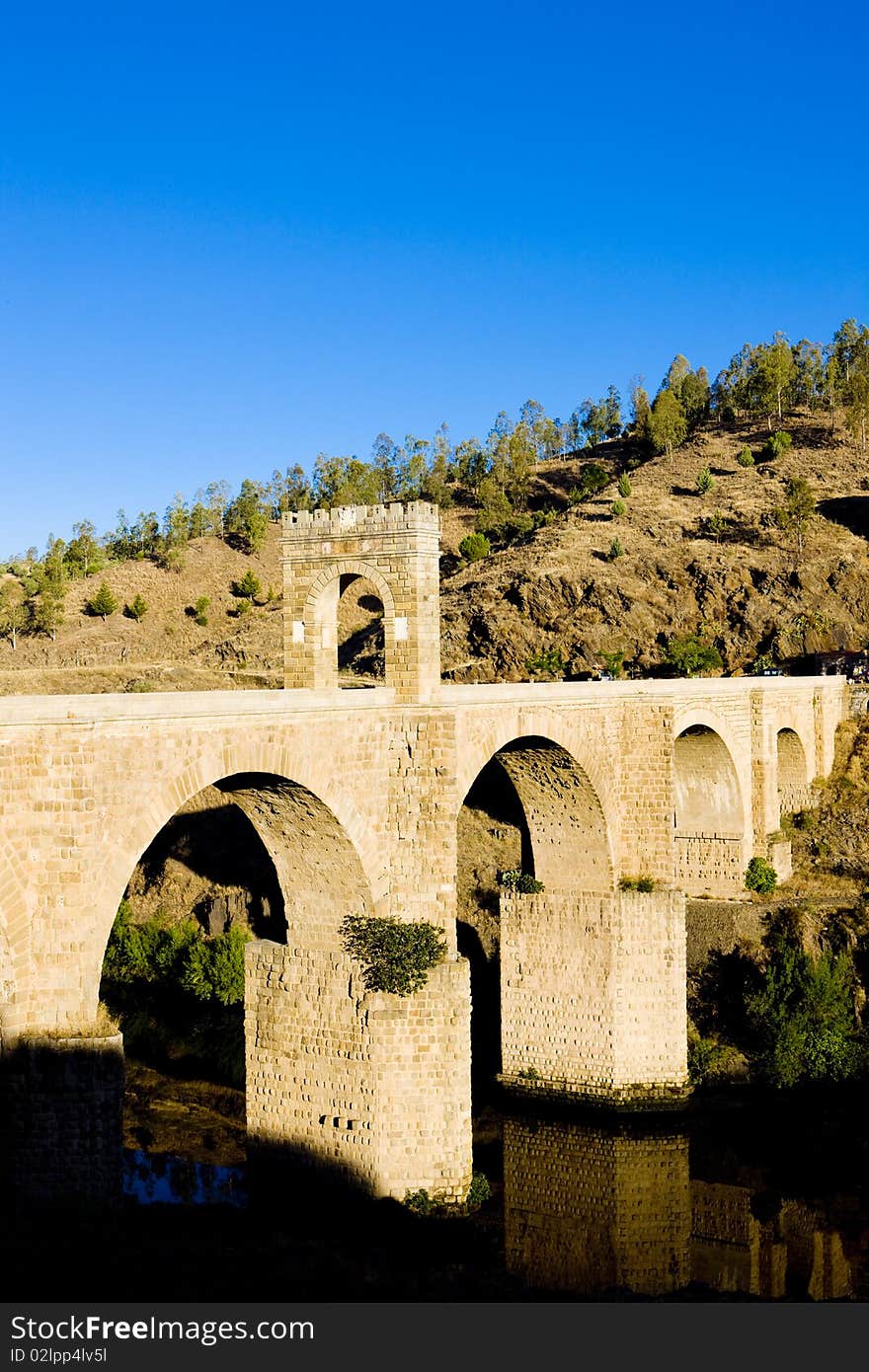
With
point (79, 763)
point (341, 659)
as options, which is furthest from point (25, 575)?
point (79, 763)

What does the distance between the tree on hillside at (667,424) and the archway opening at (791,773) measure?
4047 centimetres

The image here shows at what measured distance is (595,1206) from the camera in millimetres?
25828

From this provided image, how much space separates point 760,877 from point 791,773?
5.99 meters

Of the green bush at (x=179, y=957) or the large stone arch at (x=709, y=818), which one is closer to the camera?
the green bush at (x=179, y=957)

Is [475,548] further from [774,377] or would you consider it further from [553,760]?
[553,760]

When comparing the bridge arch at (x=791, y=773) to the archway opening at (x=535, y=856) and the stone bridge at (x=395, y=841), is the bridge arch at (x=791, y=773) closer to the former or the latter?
the stone bridge at (x=395, y=841)

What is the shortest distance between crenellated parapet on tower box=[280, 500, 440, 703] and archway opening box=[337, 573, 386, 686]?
1776 cm

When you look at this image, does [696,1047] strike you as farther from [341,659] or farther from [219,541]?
[219,541]

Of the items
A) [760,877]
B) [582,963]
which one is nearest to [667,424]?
[760,877]

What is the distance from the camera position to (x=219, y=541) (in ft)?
266

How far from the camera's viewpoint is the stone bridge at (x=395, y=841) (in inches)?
683

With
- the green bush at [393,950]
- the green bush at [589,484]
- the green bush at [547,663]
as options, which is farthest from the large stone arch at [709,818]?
the green bush at [589,484]

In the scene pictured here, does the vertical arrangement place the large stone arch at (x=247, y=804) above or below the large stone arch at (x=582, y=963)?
above

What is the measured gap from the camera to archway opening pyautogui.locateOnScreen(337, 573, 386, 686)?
170ft
